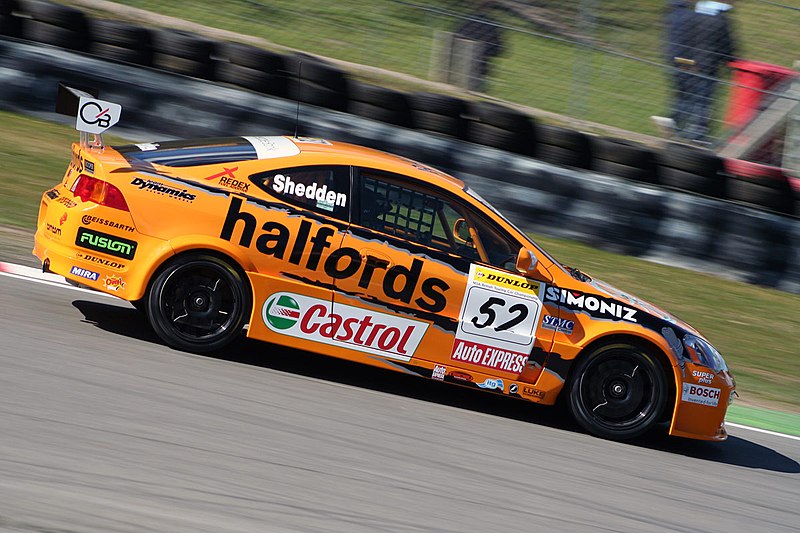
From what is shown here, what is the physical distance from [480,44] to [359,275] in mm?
7444

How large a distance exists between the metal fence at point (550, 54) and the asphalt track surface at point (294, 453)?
20.5 ft

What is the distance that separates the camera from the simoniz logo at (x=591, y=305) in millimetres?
6184

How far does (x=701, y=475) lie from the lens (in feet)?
19.8

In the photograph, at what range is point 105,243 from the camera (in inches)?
232

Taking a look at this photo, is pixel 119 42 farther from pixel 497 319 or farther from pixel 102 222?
pixel 497 319

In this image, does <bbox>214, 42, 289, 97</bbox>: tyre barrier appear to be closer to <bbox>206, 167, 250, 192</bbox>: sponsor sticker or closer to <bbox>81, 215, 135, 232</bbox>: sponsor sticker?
<bbox>206, 167, 250, 192</bbox>: sponsor sticker

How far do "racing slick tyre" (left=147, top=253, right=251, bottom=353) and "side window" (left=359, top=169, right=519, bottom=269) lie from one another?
0.94m

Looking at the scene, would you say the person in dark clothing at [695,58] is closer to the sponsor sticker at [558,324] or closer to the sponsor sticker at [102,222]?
the sponsor sticker at [558,324]

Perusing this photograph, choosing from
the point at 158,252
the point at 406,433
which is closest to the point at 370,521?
the point at 406,433

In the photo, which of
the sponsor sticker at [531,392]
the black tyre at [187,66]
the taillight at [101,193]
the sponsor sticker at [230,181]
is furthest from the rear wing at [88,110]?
the black tyre at [187,66]

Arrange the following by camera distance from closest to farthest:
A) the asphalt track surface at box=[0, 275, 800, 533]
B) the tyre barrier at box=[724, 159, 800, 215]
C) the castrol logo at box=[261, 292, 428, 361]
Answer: the asphalt track surface at box=[0, 275, 800, 533], the castrol logo at box=[261, 292, 428, 361], the tyre barrier at box=[724, 159, 800, 215]

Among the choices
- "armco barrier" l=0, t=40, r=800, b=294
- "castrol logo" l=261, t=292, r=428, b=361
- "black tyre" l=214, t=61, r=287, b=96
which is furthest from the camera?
"black tyre" l=214, t=61, r=287, b=96

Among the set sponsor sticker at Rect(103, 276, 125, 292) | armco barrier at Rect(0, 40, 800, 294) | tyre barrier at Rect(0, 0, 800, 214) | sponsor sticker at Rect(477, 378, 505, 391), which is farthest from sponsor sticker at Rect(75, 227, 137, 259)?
tyre barrier at Rect(0, 0, 800, 214)

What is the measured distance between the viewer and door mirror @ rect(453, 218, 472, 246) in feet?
20.2
